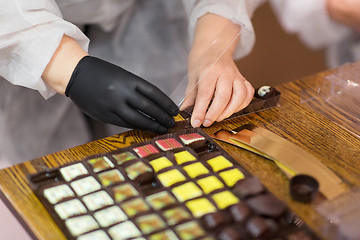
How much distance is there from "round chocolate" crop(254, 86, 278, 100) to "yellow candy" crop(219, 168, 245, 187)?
306 mm

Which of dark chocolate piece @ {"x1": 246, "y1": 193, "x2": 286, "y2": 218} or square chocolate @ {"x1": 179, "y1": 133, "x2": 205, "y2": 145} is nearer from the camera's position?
dark chocolate piece @ {"x1": 246, "y1": 193, "x2": 286, "y2": 218}

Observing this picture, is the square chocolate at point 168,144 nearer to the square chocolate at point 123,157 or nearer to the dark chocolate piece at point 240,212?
the square chocolate at point 123,157

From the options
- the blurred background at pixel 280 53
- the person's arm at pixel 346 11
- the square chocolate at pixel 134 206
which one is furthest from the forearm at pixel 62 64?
the blurred background at pixel 280 53

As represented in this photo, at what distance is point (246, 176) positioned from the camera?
3.04ft

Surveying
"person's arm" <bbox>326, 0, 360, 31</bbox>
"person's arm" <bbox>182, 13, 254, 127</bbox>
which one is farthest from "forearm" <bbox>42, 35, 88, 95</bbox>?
"person's arm" <bbox>326, 0, 360, 31</bbox>

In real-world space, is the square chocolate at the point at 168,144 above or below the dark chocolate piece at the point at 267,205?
above

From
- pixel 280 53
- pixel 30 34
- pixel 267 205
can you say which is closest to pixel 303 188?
pixel 267 205

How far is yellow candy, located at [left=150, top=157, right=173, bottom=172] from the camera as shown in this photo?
94 centimetres

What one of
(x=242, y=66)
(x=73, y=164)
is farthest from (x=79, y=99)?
(x=242, y=66)

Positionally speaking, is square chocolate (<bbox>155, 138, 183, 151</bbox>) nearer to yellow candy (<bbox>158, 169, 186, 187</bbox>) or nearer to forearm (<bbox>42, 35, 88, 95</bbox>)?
yellow candy (<bbox>158, 169, 186, 187</bbox>)

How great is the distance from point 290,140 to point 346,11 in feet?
2.35

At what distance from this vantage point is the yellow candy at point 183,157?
97 centimetres

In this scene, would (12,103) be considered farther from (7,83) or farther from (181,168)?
(181,168)

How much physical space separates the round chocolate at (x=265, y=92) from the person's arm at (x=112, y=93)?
0.78 ft
